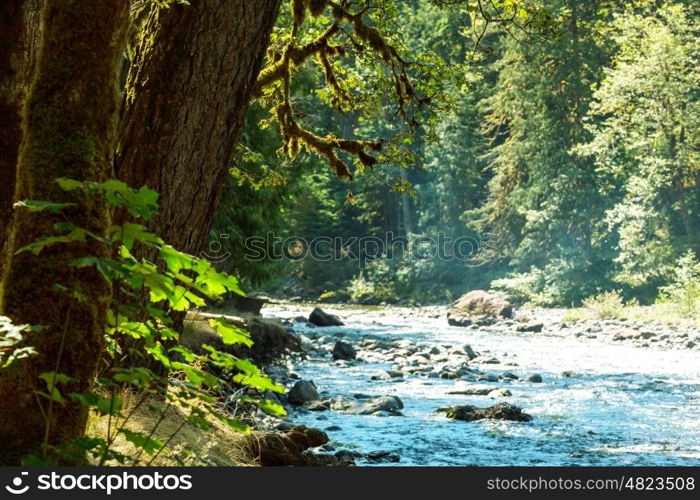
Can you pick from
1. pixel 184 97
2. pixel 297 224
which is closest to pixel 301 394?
pixel 184 97

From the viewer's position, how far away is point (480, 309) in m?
25.3

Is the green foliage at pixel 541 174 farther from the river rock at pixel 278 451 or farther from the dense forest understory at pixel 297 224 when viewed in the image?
the river rock at pixel 278 451

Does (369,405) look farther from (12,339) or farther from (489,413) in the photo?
(12,339)

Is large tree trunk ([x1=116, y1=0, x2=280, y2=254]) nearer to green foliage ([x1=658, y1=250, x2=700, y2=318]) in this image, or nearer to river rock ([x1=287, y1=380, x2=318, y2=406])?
river rock ([x1=287, y1=380, x2=318, y2=406])

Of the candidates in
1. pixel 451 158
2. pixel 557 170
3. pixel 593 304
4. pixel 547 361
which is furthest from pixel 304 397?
pixel 451 158

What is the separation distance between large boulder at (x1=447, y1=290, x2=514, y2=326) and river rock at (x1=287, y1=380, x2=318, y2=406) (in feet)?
48.3

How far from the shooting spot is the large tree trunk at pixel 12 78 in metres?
4.24

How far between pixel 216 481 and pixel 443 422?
6.35m

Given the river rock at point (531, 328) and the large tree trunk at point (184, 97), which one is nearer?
the large tree trunk at point (184, 97)

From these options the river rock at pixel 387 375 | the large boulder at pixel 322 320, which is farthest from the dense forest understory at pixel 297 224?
the river rock at pixel 387 375

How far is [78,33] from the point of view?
279 centimetres

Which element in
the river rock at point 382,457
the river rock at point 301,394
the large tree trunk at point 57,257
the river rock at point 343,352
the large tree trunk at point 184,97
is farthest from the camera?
the river rock at point 343,352

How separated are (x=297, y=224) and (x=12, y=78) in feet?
113

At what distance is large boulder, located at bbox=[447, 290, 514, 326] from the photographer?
24547 mm
